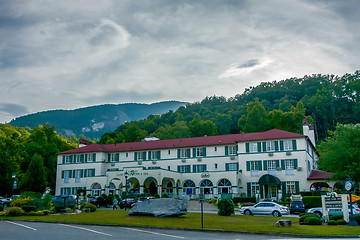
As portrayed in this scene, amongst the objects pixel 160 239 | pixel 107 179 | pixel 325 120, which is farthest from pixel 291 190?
pixel 325 120

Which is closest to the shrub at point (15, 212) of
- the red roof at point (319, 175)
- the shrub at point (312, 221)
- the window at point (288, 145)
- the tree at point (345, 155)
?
the shrub at point (312, 221)

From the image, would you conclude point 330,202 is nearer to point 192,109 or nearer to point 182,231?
point 182,231

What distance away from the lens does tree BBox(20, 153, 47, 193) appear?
5494 cm

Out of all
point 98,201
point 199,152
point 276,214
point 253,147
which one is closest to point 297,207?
point 276,214

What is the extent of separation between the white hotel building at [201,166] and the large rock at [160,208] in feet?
64.0

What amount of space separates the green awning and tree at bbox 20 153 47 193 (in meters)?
33.4

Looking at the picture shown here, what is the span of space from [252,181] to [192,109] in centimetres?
7173

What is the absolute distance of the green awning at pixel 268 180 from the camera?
44062 millimetres

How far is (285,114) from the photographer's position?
69.7 meters

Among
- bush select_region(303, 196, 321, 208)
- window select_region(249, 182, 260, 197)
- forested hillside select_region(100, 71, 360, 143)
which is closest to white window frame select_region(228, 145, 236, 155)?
window select_region(249, 182, 260, 197)

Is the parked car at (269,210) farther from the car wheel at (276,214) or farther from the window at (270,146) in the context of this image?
the window at (270,146)

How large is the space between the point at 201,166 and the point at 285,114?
85.2 ft

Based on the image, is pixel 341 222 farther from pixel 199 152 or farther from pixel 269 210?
pixel 199 152

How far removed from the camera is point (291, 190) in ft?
148
